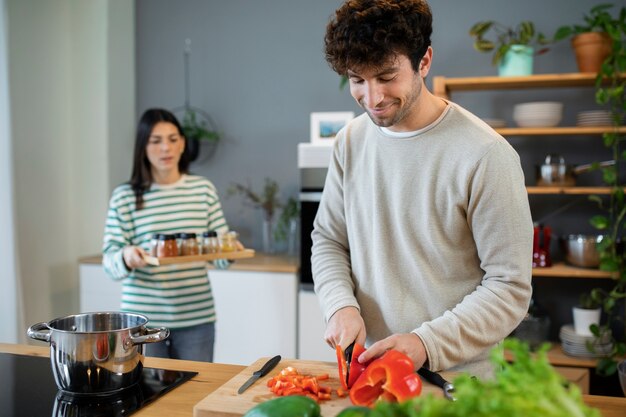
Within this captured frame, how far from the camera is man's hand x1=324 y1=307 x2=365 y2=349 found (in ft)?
4.21

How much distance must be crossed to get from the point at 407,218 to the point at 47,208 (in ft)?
8.79

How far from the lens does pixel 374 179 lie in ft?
4.62

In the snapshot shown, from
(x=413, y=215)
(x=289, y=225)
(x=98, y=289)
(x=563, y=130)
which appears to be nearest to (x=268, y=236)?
(x=289, y=225)

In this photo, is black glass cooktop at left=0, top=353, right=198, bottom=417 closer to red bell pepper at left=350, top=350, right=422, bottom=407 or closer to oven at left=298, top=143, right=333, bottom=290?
red bell pepper at left=350, top=350, right=422, bottom=407

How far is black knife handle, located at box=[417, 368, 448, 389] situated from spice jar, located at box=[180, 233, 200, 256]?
46.3 inches

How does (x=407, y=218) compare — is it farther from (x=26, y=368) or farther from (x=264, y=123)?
(x=264, y=123)

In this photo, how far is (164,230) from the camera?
229cm

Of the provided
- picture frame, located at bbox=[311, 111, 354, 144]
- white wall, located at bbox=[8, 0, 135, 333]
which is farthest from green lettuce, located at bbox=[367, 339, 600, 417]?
white wall, located at bbox=[8, 0, 135, 333]

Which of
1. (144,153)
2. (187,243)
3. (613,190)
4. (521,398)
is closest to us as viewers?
(521,398)

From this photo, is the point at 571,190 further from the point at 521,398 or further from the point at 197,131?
the point at 521,398

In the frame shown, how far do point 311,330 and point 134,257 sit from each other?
124 centimetres

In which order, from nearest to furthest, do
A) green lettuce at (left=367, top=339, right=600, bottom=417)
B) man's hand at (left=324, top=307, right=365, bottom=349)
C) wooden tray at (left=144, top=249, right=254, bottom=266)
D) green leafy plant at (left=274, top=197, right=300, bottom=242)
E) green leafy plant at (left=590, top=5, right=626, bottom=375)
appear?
green lettuce at (left=367, top=339, right=600, bottom=417) < man's hand at (left=324, top=307, right=365, bottom=349) < wooden tray at (left=144, top=249, right=254, bottom=266) < green leafy plant at (left=590, top=5, right=626, bottom=375) < green leafy plant at (left=274, top=197, right=300, bottom=242)

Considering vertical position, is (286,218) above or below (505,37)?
below

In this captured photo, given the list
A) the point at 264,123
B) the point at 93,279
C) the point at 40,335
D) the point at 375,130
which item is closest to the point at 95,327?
the point at 40,335
